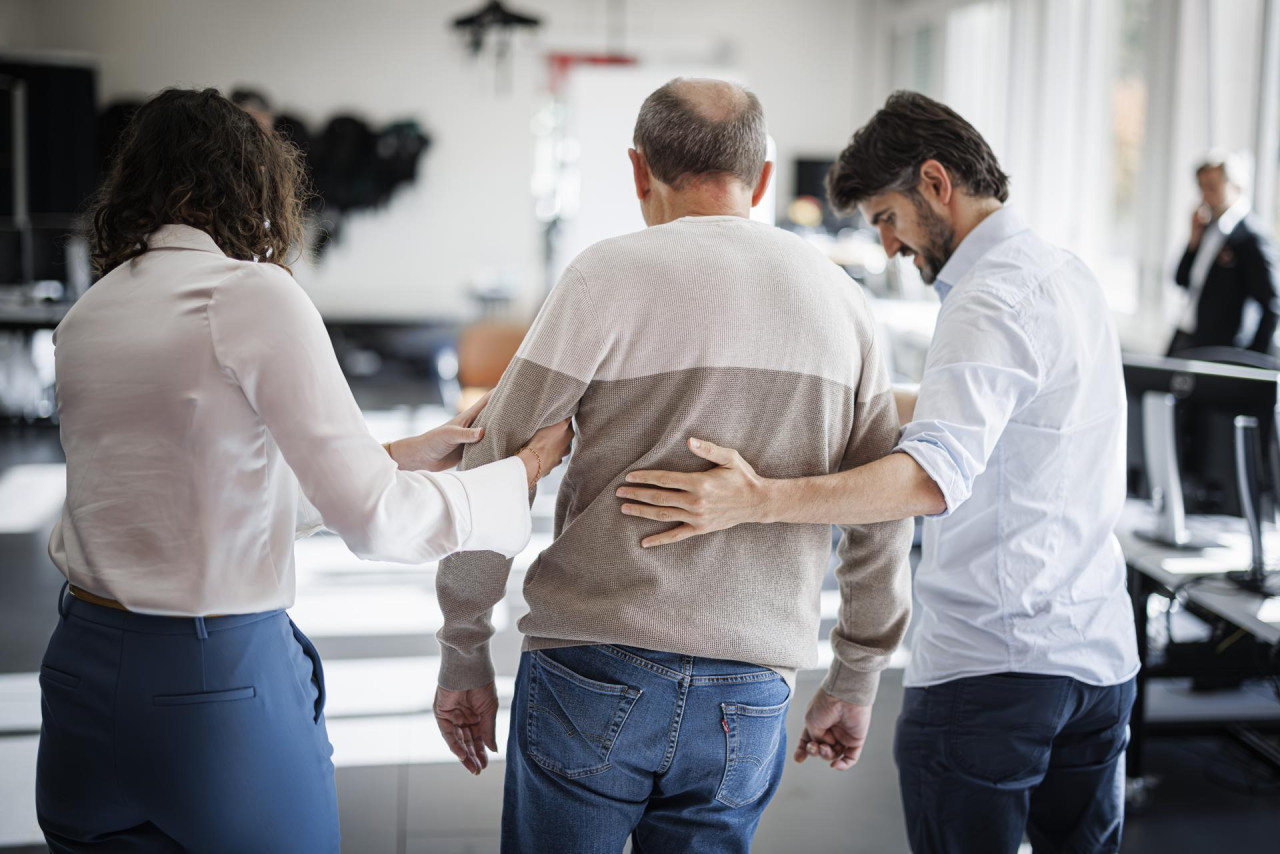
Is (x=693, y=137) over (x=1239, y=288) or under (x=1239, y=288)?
over

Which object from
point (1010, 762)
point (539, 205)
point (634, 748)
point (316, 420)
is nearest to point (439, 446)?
point (316, 420)

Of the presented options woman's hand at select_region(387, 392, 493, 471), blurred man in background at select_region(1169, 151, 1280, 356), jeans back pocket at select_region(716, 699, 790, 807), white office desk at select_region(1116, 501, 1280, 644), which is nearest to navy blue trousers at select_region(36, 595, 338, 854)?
woman's hand at select_region(387, 392, 493, 471)

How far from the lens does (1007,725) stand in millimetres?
1631

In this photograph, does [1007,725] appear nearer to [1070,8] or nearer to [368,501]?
[368,501]

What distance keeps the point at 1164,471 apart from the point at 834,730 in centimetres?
149

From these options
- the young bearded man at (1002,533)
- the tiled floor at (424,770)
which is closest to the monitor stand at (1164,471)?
the tiled floor at (424,770)

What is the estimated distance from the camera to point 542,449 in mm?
1433

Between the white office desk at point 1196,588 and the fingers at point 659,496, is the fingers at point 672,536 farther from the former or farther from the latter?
the white office desk at point 1196,588

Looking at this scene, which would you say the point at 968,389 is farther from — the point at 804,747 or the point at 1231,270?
the point at 1231,270

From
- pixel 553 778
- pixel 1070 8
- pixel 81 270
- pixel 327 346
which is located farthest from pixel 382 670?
pixel 1070 8

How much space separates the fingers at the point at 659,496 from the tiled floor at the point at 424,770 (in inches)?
65.5

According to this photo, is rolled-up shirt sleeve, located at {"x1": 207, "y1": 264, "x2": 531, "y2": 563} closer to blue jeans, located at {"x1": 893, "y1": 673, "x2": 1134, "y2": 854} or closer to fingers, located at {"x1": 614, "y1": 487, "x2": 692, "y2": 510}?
fingers, located at {"x1": 614, "y1": 487, "x2": 692, "y2": 510}

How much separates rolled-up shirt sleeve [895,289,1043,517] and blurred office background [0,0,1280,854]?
2.96ft

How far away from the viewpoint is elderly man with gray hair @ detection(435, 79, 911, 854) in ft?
4.43
